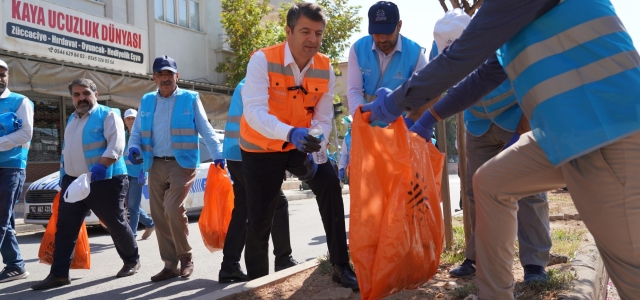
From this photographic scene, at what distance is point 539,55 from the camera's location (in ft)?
8.25

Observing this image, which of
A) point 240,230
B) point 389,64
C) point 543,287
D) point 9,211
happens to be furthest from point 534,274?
point 9,211

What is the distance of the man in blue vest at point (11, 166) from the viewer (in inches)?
230

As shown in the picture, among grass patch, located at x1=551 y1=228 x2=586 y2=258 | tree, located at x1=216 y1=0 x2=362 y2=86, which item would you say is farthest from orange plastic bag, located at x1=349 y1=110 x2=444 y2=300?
tree, located at x1=216 y1=0 x2=362 y2=86

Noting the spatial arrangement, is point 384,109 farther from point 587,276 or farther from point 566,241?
point 566,241

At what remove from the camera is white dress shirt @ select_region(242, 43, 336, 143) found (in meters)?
3.87

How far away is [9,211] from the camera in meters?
5.86

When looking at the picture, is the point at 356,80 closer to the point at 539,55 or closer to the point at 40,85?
the point at 539,55

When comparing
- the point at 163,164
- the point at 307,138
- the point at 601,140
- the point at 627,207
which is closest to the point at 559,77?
the point at 601,140

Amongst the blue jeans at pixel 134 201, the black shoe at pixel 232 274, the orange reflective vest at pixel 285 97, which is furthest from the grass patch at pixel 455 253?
the blue jeans at pixel 134 201

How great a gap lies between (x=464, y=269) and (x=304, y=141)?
1.63m

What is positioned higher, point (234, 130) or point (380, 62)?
point (380, 62)

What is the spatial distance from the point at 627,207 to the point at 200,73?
19.5 meters

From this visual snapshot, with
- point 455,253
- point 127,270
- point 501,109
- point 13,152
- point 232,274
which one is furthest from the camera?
point 127,270

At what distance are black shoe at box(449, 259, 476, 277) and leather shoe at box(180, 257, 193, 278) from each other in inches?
103
